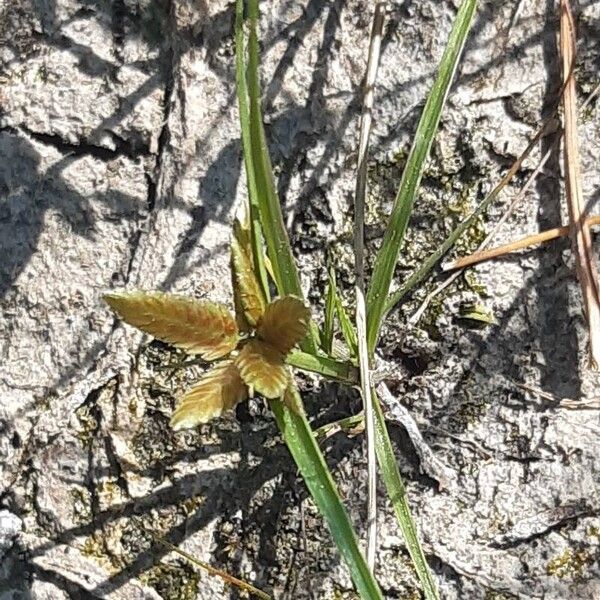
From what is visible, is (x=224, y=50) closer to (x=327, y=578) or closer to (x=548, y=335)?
(x=548, y=335)

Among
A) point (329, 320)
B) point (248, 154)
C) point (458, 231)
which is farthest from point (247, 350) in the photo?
point (458, 231)

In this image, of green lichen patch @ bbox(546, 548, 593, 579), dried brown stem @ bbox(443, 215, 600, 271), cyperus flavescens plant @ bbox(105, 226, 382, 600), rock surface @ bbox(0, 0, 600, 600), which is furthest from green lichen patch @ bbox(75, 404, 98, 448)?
green lichen patch @ bbox(546, 548, 593, 579)

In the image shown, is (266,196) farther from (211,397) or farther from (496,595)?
(496,595)

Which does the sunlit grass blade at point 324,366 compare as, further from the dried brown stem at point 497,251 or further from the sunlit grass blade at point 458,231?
the dried brown stem at point 497,251

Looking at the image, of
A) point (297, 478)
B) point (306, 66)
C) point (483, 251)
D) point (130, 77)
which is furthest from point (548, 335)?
point (130, 77)

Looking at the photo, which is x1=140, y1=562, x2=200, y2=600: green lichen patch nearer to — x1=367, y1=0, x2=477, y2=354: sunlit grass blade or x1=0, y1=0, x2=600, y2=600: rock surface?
x1=0, y1=0, x2=600, y2=600: rock surface

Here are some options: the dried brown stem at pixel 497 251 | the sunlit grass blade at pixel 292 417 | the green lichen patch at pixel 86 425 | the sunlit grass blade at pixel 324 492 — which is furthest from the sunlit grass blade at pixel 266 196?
the green lichen patch at pixel 86 425
